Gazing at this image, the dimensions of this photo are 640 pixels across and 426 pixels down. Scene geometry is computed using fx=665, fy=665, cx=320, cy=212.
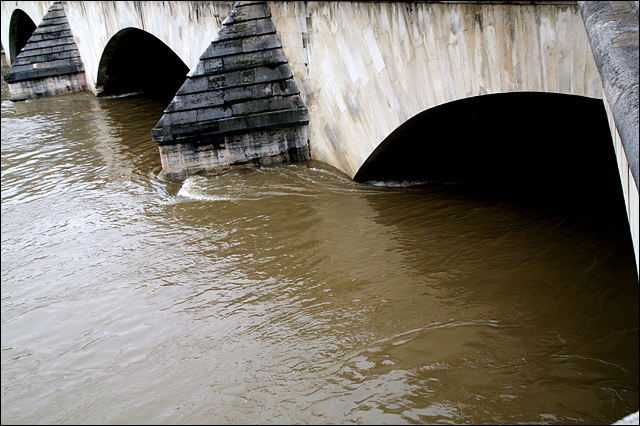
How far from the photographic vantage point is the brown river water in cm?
411

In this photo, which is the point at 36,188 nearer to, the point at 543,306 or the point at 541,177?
the point at 541,177

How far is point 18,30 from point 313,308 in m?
24.9

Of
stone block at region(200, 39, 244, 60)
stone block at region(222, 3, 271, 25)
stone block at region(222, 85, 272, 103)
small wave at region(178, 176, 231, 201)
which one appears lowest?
small wave at region(178, 176, 231, 201)

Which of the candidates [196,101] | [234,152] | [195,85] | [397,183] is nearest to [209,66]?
[195,85]

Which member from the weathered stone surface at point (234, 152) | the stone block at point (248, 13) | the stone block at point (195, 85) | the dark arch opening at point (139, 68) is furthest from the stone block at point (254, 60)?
the dark arch opening at point (139, 68)

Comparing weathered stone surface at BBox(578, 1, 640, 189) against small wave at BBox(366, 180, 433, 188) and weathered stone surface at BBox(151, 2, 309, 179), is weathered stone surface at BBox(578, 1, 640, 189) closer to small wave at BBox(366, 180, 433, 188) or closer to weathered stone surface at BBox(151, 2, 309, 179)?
small wave at BBox(366, 180, 433, 188)

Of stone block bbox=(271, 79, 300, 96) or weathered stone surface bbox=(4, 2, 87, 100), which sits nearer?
stone block bbox=(271, 79, 300, 96)

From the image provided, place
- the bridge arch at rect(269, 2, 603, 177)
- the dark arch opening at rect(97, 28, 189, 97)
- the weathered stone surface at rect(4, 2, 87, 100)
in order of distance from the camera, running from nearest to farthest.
Answer: 1. the bridge arch at rect(269, 2, 603, 177)
2. the dark arch opening at rect(97, 28, 189, 97)
3. the weathered stone surface at rect(4, 2, 87, 100)

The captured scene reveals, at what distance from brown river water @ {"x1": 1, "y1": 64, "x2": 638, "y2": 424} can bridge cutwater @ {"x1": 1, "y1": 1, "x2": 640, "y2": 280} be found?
0.55 metres

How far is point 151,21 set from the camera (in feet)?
42.2

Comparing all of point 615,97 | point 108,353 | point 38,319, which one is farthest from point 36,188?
point 615,97

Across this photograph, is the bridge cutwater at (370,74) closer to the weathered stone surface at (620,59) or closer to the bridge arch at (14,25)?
the weathered stone surface at (620,59)

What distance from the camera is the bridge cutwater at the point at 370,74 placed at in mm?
3828

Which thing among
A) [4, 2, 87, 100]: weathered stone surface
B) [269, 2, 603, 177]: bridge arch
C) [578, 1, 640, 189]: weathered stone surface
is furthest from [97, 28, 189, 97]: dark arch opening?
[578, 1, 640, 189]: weathered stone surface
